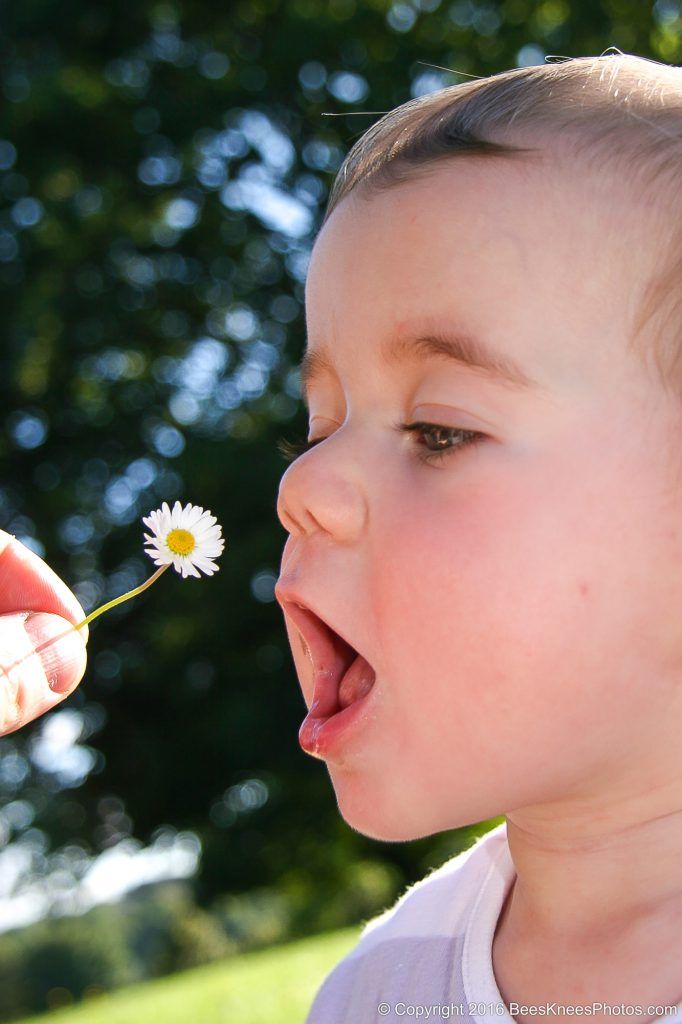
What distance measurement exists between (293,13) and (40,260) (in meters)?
3.92

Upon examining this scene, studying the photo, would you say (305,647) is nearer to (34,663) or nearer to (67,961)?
(34,663)

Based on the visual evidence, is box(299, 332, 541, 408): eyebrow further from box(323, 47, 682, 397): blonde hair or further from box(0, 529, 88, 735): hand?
box(0, 529, 88, 735): hand

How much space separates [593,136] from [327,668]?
750 millimetres

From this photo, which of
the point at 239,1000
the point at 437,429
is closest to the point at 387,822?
the point at 437,429

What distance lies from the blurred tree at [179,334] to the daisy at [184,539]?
29.3 feet

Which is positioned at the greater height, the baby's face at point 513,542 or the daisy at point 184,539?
the baby's face at point 513,542

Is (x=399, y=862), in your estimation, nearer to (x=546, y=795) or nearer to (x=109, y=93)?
(x=109, y=93)

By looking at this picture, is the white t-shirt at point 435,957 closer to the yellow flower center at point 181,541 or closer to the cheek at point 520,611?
the cheek at point 520,611

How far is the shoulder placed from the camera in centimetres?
173

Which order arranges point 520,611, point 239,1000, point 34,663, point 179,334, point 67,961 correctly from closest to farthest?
1. point 520,611
2. point 34,663
3. point 239,1000
4. point 179,334
5. point 67,961

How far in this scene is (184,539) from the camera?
1.71m

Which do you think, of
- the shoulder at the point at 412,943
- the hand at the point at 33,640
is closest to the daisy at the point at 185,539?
the hand at the point at 33,640

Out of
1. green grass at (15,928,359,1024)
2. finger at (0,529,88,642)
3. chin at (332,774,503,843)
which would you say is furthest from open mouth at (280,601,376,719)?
green grass at (15,928,359,1024)

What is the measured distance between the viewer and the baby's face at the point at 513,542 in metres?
1.34
